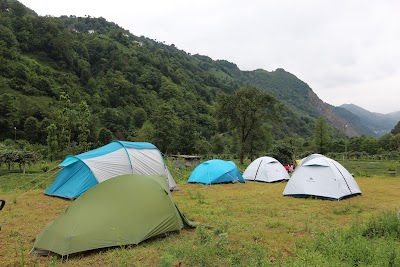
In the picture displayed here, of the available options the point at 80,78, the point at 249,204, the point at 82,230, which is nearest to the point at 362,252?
the point at 82,230

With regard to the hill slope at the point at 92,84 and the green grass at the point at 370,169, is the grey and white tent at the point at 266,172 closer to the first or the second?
the green grass at the point at 370,169

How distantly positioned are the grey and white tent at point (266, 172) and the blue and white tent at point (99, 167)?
6969 mm

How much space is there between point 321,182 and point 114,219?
8.40m

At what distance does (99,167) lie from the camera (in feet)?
34.0

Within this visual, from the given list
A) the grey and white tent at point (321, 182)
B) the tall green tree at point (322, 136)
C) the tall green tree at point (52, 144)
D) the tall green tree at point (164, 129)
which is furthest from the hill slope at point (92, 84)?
the grey and white tent at point (321, 182)

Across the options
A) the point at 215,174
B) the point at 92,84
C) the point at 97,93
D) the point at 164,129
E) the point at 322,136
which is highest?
the point at 92,84

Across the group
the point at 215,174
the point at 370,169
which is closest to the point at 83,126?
Answer: the point at 215,174

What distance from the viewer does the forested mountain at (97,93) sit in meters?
42.8

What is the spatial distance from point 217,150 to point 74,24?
392ft

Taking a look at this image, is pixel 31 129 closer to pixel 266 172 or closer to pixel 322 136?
pixel 266 172

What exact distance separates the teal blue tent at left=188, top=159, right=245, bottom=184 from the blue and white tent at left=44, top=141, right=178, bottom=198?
4026 mm

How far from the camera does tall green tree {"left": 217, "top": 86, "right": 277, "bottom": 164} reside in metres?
28.0

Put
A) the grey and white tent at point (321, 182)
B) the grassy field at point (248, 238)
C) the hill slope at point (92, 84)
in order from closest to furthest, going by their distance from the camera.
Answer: the grassy field at point (248, 238), the grey and white tent at point (321, 182), the hill slope at point (92, 84)

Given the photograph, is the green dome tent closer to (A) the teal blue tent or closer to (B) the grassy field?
(B) the grassy field
